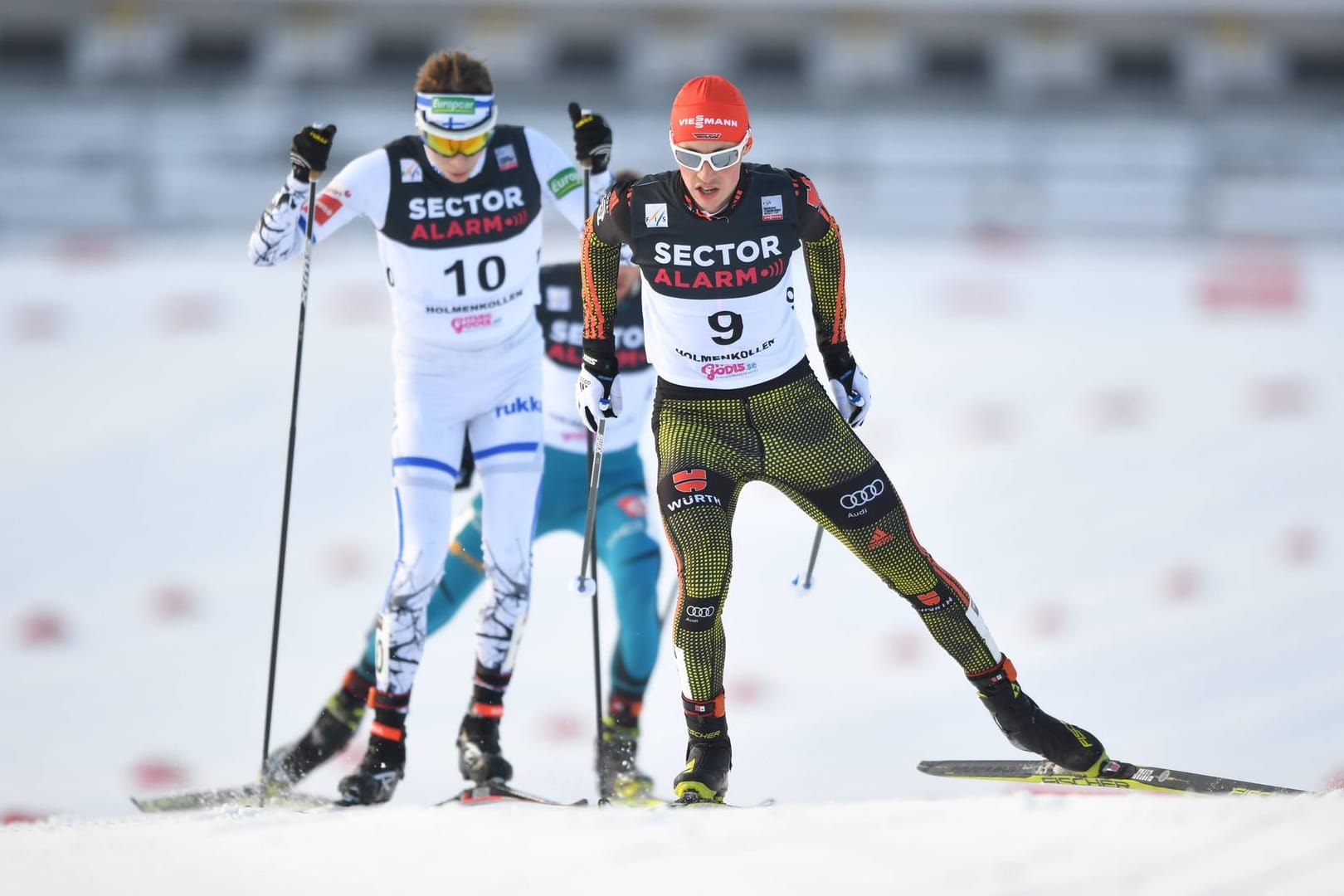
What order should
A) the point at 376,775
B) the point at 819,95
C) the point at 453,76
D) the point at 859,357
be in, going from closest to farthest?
the point at 453,76 < the point at 376,775 < the point at 859,357 < the point at 819,95

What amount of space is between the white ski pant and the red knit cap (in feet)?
4.19

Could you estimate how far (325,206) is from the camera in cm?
536

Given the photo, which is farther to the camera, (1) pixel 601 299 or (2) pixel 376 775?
(2) pixel 376 775

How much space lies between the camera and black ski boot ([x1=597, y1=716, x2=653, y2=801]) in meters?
5.76

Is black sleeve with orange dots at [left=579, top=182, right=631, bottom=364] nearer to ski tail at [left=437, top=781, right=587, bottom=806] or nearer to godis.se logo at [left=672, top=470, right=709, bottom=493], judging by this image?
godis.se logo at [left=672, top=470, right=709, bottom=493]

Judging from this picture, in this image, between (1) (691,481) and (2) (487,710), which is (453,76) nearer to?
(1) (691,481)

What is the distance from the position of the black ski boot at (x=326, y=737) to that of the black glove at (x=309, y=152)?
184 cm

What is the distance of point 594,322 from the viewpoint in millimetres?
4926

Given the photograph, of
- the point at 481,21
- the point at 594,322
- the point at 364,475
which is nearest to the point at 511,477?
the point at 594,322

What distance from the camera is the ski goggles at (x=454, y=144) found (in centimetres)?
520

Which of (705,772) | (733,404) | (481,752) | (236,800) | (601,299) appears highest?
(601,299)

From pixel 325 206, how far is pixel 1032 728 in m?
2.77

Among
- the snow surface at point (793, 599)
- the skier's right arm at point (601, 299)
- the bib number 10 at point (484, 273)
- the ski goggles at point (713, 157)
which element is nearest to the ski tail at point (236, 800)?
the snow surface at point (793, 599)

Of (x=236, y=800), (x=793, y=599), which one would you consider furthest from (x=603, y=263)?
(x=793, y=599)
